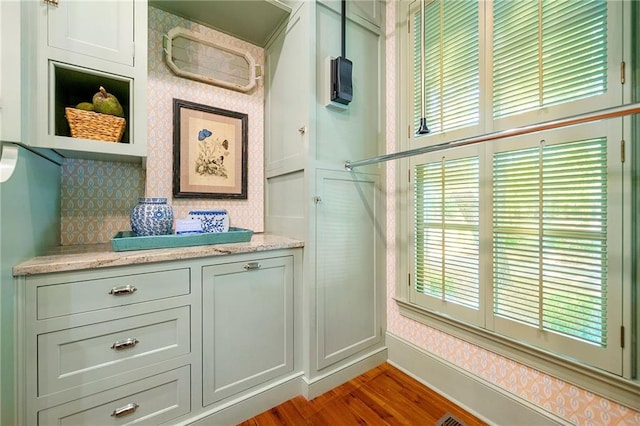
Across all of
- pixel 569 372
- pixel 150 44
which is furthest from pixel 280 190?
pixel 569 372

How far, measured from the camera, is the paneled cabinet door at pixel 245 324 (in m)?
1.32

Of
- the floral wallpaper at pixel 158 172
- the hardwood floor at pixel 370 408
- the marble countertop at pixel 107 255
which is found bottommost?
the hardwood floor at pixel 370 408

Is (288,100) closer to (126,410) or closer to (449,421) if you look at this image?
(126,410)

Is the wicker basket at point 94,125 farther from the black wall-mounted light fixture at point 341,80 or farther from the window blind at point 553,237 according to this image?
the window blind at point 553,237

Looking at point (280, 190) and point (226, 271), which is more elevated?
point (280, 190)

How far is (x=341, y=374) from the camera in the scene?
169cm

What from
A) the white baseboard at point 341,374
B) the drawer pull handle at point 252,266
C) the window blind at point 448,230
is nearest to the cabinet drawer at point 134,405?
the drawer pull handle at point 252,266

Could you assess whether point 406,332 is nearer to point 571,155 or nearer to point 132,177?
point 571,155

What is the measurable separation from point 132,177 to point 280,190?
0.90 metres

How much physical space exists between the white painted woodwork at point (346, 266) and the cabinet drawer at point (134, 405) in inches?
29.4

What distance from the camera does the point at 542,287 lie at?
1.22 meters

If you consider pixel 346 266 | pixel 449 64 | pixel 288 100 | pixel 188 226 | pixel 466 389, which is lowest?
pixel 466 389

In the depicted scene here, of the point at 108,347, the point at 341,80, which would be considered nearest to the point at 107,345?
the point at 108,347

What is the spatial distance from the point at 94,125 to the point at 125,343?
97cm
